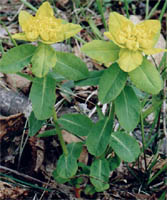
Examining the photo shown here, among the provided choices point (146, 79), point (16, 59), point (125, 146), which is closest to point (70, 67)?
point (16, 59)

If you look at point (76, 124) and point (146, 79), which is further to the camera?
point (76, 124)

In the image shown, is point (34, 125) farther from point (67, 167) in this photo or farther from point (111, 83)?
point (111, 83)

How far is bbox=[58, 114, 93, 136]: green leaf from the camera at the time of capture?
1708 millimetres

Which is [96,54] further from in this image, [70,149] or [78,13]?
[78,13]

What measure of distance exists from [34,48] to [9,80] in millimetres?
1048

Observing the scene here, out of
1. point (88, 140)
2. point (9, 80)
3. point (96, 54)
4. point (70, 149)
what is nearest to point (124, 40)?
point (96, 54)

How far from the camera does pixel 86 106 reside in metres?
2.40

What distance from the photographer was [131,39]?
52.1 inches

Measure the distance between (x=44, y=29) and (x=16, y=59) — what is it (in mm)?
208

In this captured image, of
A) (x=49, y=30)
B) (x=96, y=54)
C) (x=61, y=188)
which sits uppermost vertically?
(x=49, y=30)

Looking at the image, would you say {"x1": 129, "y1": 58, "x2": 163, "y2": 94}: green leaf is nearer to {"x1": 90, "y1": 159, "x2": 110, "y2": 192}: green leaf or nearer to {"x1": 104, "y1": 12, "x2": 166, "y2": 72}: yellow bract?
{"x1": 104, "y1": 12, "x2": 166, "y2": 72}: yellow bract

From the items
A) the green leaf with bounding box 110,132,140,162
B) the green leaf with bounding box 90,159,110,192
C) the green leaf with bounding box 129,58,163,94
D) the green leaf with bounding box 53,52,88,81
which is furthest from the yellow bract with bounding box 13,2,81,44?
the green leaf with bounding box 90,159,110,192

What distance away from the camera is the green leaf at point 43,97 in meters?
1.41

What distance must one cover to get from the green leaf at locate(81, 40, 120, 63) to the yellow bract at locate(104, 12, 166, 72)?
0.04 meters
